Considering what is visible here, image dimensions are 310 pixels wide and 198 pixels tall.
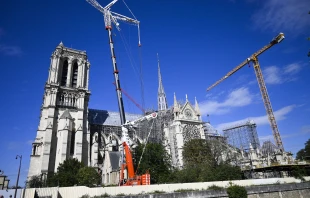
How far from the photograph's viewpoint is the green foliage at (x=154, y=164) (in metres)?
33.4

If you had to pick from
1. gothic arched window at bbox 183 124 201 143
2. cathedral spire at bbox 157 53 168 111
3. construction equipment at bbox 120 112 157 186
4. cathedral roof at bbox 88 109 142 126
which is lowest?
construction equipment at bbox 120 112 157 186

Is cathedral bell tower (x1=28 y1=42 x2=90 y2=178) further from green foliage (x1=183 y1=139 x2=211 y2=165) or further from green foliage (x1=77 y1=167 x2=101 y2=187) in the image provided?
green foliage (x1=183 y1=139 x2=211 y2=165)

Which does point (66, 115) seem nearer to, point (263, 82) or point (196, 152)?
point (196, 152)

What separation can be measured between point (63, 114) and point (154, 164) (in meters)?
22.3

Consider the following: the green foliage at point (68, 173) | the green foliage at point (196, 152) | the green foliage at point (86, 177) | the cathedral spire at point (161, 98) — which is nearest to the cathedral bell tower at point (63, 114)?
the green foliage at point (68, 173)

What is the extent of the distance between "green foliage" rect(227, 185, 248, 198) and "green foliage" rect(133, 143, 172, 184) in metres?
14.3

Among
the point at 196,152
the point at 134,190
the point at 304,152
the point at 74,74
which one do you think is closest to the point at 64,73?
the point at 74,74

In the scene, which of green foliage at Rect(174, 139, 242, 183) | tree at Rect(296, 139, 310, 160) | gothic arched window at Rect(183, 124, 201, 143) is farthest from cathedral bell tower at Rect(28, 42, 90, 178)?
tree at Rect(296, 139, 310, 160)

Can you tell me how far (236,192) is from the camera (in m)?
18.6

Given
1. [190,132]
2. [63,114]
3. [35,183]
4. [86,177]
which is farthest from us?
[190,132]

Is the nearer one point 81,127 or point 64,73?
point 81,127

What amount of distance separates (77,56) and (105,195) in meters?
44.3

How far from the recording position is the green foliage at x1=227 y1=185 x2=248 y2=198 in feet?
60.7

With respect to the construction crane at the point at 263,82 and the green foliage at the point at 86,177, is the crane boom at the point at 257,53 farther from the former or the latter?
the green foliage at the point at 86,177
